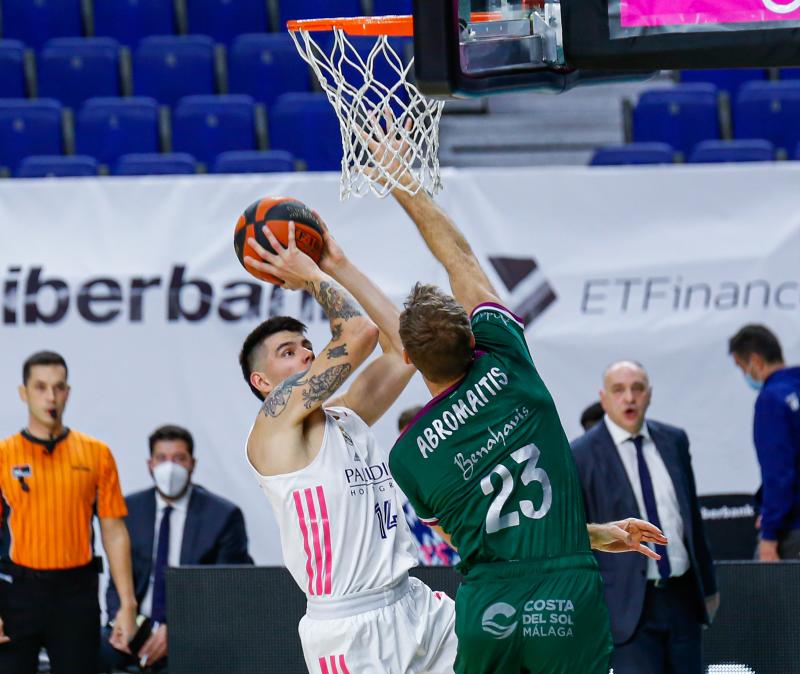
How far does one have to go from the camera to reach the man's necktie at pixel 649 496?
22.2ft

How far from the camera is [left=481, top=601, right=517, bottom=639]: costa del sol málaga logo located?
425cm

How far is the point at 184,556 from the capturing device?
782 cm

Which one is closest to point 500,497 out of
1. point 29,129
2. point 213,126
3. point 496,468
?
point 496,468

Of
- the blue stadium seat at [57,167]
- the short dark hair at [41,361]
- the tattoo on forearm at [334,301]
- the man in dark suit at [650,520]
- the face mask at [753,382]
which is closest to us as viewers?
the tattoo on forearm at [334,301]

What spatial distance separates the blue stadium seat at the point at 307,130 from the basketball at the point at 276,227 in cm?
571

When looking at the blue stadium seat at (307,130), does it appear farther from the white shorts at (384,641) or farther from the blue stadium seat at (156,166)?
the white shorts at (384,641)

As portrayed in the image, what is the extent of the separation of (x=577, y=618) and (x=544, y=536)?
0.91 feet

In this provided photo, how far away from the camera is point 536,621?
167 inches

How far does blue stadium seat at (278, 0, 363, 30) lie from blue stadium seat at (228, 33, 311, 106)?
1.48ft

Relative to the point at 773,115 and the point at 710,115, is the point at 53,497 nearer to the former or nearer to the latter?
the point at 710,115

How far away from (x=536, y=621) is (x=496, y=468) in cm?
50

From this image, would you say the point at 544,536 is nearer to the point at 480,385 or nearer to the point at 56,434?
the point at 480,385

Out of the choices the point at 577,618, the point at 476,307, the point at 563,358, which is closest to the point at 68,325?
the point at 563,358

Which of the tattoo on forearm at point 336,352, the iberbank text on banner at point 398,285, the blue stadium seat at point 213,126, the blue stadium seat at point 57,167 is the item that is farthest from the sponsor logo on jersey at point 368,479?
the blue stadium seat at point 213,126
